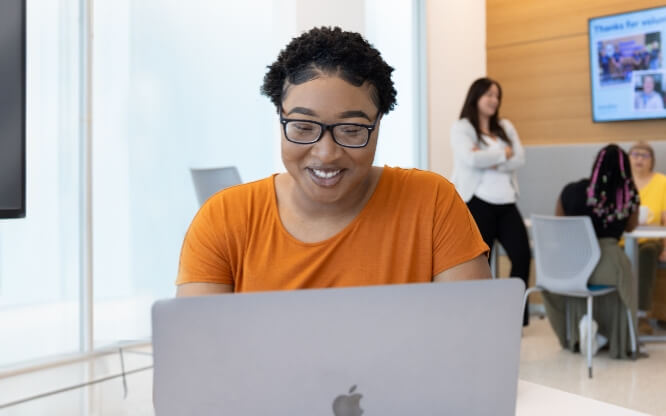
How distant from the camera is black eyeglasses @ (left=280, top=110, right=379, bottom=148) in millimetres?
1227

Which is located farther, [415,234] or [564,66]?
[564,66]

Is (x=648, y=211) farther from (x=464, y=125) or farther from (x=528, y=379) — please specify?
(x=528, y=379)

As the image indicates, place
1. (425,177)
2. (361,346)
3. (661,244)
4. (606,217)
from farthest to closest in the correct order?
(661,244) < (606,217) < (425,177) < (361,346)

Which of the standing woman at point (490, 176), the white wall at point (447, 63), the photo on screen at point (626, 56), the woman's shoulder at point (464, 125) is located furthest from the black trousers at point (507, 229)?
the photo on screen at point (626, 56)

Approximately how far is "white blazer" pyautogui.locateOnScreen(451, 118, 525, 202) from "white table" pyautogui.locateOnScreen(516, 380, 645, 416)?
3.55 metres

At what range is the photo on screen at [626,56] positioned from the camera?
5.79 m

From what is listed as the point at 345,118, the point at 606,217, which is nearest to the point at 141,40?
the point at 606,217

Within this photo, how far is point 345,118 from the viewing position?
1.23m

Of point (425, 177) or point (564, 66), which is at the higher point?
point (564, 66)

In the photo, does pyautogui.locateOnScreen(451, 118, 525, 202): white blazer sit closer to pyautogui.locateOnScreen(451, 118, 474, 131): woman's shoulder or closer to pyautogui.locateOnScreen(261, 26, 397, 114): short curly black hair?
pyautogui.locateOnScreen(451, 118, 474, 131): woman's shoulder

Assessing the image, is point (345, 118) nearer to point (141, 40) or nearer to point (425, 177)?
point (425, 177)

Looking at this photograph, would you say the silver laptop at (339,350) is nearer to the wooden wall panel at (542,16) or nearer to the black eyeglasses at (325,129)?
the black eyeglasses at (325,129)

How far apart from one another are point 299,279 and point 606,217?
320cm

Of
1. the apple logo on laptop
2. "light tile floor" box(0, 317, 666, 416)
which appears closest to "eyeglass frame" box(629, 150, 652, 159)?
"light tile floor" box(0, 317, 666, 416)
